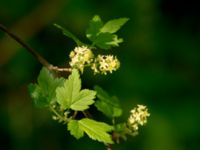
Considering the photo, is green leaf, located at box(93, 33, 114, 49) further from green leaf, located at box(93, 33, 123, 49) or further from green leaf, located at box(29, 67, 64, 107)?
green leaf, located at box(29, 67, 64, 107)

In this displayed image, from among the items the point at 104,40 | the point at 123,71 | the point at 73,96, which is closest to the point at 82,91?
the point at 73,96

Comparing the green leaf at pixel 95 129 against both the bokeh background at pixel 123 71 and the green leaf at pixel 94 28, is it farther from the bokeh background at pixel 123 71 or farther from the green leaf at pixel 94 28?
the bokeh background at pixel 123 71

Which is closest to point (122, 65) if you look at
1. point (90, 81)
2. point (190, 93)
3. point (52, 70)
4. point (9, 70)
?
point (90, 81)

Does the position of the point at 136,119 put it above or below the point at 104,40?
below

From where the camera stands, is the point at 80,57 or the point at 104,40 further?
the point at 104,40

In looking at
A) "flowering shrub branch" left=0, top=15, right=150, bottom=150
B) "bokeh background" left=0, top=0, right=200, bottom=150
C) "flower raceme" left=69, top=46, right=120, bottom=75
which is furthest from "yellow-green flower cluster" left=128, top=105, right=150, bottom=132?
"bokeh background" left=0, top=0, right=200, bottom=150

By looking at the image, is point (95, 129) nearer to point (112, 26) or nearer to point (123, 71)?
point (112, 26)
